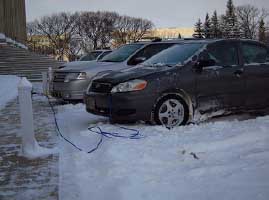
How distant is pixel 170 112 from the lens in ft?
24.4

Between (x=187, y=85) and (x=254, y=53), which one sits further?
(x=254, y=53)

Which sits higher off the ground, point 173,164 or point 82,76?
point 82,76

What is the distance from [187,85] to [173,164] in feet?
8.35

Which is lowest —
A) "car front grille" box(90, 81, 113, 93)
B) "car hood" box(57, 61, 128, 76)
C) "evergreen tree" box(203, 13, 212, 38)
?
"car front grille" box(90, 81, 113, 93)

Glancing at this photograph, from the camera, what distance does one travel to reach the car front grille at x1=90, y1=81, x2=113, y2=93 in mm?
7669

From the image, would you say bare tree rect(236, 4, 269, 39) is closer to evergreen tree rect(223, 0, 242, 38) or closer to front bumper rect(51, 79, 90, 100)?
evergreen tree rect(223, 0, 242, 38)

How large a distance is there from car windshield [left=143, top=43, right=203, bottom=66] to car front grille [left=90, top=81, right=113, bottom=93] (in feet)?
3.21

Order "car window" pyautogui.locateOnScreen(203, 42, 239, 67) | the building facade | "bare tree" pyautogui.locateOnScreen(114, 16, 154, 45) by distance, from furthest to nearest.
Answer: "bare tree" pyautogui.locateOnScreen(114, 16, 154, 45), the building facade, "car window" pyautogui.locateOnScreen(203, 42, 239, 67)

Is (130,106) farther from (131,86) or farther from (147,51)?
(147,51)

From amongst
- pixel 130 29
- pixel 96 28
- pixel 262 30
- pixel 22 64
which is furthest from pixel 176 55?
pixel 262 30

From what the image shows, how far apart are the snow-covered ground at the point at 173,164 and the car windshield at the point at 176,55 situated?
1268 mm

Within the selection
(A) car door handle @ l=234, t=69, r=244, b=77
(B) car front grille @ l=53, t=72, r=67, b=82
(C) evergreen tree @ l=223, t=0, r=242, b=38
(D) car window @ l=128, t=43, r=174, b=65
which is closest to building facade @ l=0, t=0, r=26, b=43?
(B) car front grille @ l=53, t=72, r=67, b=82

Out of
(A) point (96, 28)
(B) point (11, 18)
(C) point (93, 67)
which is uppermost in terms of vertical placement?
(A) point (96, 28)

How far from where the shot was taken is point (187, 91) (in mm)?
7574
